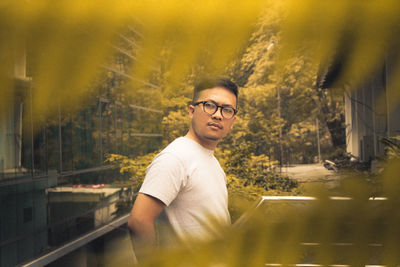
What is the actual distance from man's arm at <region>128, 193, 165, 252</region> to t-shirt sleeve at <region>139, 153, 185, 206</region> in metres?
0.02

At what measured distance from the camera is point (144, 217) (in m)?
0.53

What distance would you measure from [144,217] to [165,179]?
0.06m

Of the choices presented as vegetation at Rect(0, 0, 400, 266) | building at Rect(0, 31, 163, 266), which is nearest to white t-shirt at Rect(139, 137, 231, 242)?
vegetation at Rect(0, 0, 400, 266)

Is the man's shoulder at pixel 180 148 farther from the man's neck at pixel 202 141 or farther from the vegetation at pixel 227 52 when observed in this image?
the vegetation at pixel 227 52

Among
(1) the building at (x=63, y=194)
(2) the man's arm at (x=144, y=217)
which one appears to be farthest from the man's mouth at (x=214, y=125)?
(1) the building at (x=63, y=194)

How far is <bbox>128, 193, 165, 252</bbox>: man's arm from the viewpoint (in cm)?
51

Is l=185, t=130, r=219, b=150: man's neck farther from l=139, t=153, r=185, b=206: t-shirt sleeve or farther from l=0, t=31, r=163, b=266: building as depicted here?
l=0, t=31, r=163, b=266: building

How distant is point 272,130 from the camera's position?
7121mm

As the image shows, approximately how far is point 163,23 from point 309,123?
8674 mm

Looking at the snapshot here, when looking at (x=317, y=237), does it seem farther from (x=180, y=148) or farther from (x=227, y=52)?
(x=180, y=148)

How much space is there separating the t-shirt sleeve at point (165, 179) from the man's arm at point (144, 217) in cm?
2

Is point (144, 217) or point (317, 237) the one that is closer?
point (317, 237)

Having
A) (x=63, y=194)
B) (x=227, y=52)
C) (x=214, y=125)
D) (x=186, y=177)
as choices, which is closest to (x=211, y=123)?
(x=214, y=125)

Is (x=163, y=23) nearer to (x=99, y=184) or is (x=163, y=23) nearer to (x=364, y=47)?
(x=364, y=47)
